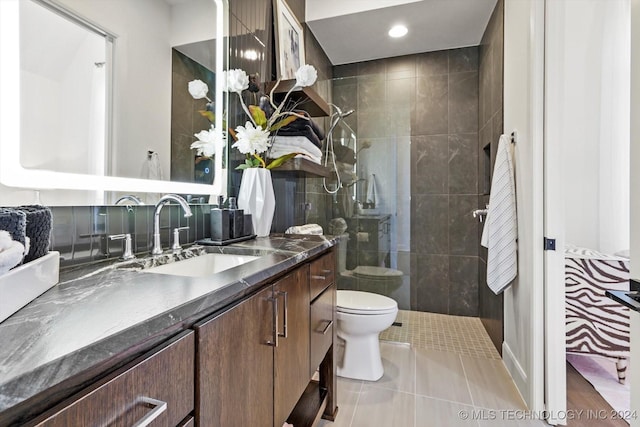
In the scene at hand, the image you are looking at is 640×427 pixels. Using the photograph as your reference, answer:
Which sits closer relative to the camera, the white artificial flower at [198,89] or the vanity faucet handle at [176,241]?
the vanity faucet handle at [176,241]

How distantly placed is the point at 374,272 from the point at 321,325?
1.63m

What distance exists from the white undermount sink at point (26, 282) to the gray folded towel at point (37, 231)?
18 mm

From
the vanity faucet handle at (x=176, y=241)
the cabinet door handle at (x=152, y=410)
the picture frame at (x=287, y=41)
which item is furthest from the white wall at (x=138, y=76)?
the picture frame at (x=287, y=41)

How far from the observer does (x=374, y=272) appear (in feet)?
9.45

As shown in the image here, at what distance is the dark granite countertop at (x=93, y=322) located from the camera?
0.34 m

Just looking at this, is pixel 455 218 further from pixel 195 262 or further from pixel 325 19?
pixel 195 262

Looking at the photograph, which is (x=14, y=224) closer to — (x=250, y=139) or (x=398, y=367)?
(x=250, y=139)

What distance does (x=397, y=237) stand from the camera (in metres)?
2.96

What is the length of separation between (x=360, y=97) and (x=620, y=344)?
8.52 feet

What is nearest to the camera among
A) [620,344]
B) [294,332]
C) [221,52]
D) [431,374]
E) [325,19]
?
[294,332]

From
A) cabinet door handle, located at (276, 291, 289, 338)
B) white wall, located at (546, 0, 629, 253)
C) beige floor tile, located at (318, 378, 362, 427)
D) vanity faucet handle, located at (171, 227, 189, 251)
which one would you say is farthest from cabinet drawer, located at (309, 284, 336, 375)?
white wall, located at (546, 0, 629, 253)

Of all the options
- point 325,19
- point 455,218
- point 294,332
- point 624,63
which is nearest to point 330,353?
point 294,332

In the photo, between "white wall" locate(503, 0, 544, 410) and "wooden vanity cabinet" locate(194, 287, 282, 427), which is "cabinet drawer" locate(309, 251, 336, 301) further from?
"white wall" locate(503, 0, 544, 410)

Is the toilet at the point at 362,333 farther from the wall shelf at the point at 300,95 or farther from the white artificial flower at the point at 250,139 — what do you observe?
the wall shelf at the point at 300,95
